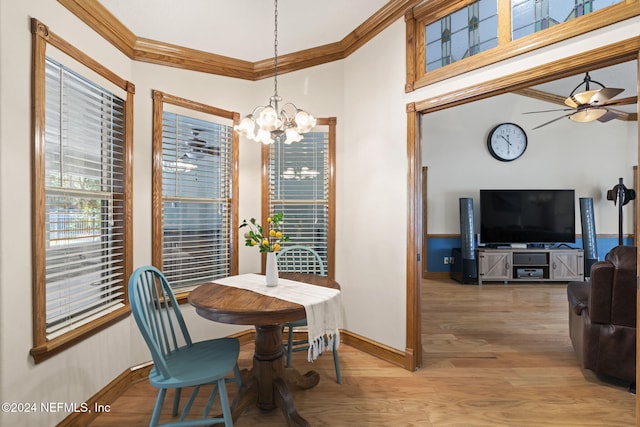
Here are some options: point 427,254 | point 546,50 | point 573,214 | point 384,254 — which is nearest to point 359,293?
point 384,254

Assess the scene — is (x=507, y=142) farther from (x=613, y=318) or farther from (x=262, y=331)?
(x=262, y=331)

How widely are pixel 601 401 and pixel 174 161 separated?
3713mm

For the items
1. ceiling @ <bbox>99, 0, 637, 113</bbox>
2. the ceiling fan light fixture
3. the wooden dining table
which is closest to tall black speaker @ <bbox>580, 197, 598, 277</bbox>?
the ceiling fan light fixture

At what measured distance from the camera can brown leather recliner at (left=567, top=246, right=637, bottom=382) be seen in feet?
7.36

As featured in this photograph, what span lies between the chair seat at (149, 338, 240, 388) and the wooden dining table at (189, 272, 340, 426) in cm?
23

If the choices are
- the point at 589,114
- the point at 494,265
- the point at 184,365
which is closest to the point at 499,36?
the point at 589,114

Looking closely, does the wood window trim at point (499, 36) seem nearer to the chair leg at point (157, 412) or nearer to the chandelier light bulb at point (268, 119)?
the chandelier light bulb at point (268, 119)

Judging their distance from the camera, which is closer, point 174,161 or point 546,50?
point 546,50

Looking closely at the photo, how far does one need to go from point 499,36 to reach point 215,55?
236cm

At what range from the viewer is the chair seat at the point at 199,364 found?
4.96 feet

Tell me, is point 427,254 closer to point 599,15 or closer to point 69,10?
point 599,15

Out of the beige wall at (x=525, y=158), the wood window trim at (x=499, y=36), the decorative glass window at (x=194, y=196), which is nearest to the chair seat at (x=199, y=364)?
the decorative glass window at (x=194, y=196)

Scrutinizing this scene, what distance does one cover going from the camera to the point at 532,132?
6.04 metres

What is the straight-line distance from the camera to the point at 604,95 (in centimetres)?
311
